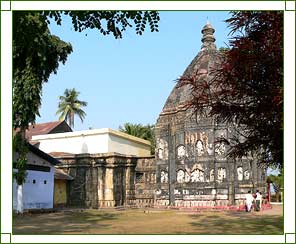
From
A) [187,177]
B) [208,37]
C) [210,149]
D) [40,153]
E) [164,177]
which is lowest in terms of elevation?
[164,177]

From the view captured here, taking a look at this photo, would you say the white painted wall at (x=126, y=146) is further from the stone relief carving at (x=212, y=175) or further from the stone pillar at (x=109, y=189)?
the stone relief carving at (x=212, y=175)

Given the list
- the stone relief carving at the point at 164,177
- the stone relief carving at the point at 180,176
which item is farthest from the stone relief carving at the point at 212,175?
the stone relief carving at the point at 164,177

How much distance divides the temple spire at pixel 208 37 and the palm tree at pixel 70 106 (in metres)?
26.5

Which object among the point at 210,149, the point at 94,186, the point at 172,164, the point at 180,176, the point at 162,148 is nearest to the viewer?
the point at 210,149

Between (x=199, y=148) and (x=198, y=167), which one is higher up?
(x=199, y=148)

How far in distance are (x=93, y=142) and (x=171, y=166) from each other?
6035 millimetres

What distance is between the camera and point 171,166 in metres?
25.3

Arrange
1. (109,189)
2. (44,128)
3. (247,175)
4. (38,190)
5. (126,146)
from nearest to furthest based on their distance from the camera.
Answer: (38,190), (247,175), (109,189), (126,146), (44,128)

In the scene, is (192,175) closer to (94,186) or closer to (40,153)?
(94,186)

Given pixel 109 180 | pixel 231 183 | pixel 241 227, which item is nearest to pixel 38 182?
pixel 109 180

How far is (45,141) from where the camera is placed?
3091cm

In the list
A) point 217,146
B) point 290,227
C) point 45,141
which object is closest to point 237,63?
point 290,227

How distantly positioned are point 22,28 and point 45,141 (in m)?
22.2

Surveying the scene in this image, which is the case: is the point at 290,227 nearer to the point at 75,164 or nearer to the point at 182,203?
the point at 182,203
